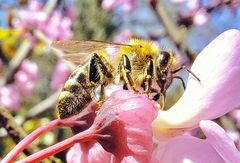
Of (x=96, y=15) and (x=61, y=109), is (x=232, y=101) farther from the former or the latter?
(x=96, y=15)

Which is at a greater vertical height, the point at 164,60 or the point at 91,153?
the point at 164,60

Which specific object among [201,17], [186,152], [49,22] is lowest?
[186,152]

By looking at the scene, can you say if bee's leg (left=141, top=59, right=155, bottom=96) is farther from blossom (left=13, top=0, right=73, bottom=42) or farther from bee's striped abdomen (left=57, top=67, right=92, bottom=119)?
blossom (left=13, top=0, right=73, bottom=42)

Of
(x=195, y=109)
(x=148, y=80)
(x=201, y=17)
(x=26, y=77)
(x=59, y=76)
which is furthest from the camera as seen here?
(x=26, y=77)

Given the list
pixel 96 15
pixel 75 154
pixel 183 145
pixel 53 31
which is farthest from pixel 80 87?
pixel 96 15

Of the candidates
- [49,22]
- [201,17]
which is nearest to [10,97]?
[49,22]

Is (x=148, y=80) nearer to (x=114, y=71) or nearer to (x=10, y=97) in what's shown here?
(x=114, y=71)
